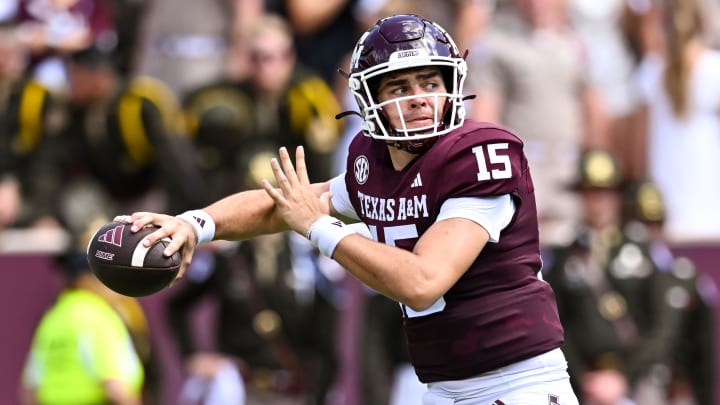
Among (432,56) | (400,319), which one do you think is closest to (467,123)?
(432,56)

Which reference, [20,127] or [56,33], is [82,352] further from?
[56,33]

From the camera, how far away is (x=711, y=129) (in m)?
9.13

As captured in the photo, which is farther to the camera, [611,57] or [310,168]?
[611,57]

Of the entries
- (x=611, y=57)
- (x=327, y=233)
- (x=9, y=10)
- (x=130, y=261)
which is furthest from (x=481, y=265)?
(x=611, y=57)

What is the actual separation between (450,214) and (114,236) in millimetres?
1103

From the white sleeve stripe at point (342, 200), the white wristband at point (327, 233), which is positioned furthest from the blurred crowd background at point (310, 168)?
the white wristband at point (327, 233)

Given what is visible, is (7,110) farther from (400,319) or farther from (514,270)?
(514,270)

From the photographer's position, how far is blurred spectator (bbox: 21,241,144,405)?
7816 millimetres

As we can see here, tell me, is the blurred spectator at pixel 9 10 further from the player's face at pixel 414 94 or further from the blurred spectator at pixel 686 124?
the player's face at pixel 414 94

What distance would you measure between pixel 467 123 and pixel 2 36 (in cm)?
441

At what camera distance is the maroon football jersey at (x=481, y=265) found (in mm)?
4746

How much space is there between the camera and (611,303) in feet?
28.1

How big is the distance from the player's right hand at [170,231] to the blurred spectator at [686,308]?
4.35 metres

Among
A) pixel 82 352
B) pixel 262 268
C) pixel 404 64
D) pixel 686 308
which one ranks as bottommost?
pixel 686 308
